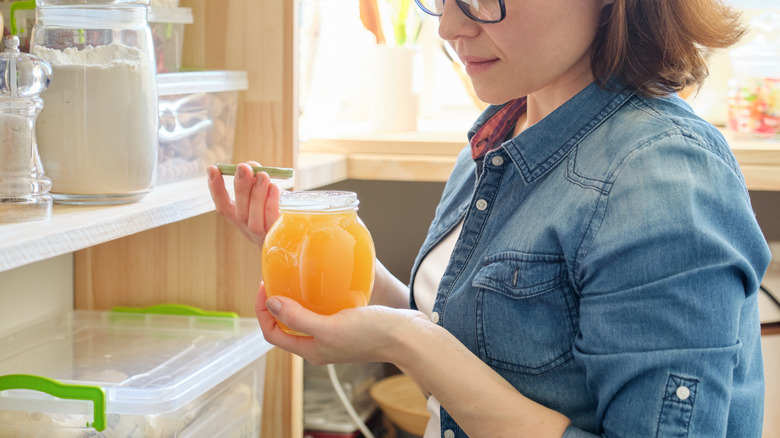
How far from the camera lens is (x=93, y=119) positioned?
962mm

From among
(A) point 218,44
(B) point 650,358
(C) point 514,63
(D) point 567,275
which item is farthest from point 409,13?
(B) point 650,358

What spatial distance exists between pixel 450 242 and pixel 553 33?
0.34 m

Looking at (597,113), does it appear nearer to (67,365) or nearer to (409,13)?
(67,365)

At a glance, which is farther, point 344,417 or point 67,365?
point 344,417

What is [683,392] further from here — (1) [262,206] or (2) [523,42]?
(1) [262,206]

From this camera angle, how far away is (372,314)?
0.89 metres

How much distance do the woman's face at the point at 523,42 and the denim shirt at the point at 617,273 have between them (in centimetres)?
6

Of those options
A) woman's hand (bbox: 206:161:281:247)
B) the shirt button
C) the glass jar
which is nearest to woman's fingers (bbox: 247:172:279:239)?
woman's hand (bbox: 206:161:281:247)

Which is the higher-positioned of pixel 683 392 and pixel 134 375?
pixel 683 392

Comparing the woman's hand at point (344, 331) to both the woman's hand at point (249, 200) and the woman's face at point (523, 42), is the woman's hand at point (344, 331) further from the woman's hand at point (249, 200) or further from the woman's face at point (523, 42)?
the woman's face at point (523, 42)

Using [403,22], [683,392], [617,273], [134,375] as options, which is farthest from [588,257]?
[403,22]

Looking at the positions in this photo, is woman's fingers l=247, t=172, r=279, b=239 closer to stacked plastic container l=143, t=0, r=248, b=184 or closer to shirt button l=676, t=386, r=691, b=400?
stacked plastic container l=143, t=0, r=248, b=184

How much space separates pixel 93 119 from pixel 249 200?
214 millimetres

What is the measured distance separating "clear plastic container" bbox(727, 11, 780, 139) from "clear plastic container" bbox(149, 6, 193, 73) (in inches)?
47.0
